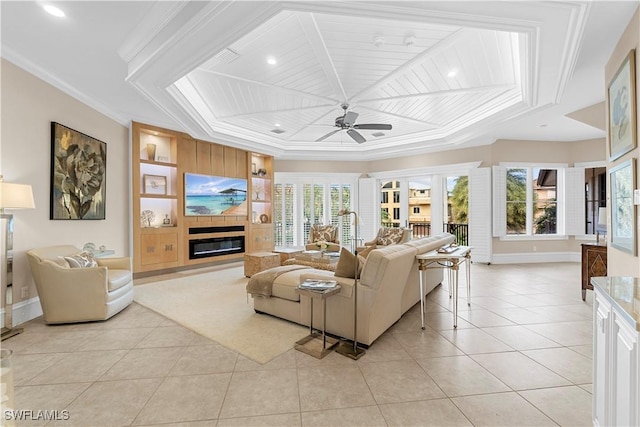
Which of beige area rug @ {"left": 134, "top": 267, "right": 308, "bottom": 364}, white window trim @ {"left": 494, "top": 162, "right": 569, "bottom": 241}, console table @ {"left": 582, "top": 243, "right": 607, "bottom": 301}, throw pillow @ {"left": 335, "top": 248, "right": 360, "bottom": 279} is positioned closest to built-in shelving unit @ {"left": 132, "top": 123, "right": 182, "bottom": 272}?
beige area rug @ {"left": 134, "top": 267, "right": 308, "bottom": 364}

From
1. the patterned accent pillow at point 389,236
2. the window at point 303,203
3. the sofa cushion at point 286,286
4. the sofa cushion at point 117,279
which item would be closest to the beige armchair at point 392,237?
the patterned accent pillow at point 389,236

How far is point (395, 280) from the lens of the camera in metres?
2.94

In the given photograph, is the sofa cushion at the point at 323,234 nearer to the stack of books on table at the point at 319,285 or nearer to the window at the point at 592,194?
the stack of books on table at the point at 319,285

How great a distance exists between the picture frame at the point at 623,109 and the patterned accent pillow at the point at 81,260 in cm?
566

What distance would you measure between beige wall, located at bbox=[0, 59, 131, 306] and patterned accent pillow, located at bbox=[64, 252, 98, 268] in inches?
19.4

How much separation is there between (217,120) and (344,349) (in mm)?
5158

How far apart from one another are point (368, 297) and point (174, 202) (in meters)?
5.18

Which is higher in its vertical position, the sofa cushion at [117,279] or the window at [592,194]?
the window at [592,194]

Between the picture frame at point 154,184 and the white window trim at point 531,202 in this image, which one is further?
the white window trim at point 531,202

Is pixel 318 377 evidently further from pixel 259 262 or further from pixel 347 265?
pixel 259 262

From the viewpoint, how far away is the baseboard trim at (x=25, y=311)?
3.34 m

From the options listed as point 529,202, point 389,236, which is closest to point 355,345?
point 389,236

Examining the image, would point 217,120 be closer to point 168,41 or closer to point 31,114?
point 31,114

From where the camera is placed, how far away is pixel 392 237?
248 inches
